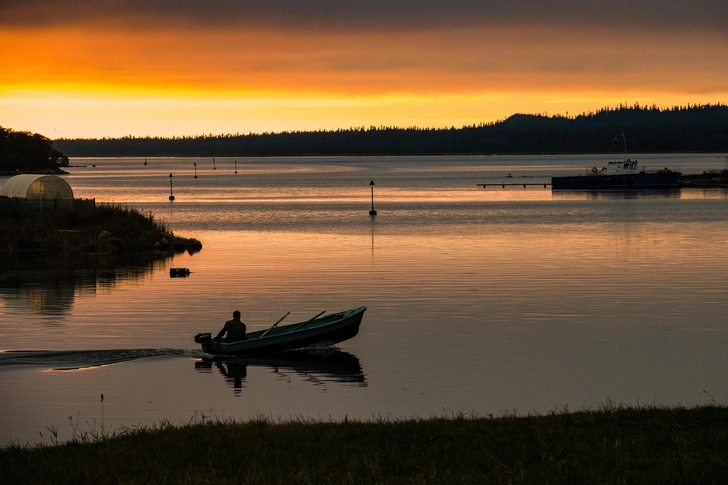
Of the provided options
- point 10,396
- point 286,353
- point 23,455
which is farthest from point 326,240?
point 23,455

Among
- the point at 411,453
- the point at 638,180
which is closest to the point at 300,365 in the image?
the point at 411,453

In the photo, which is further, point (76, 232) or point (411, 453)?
point (76, 232)

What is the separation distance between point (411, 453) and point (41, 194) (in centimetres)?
6918

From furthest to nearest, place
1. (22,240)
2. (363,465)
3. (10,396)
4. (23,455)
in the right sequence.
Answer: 1. (22,240)
2. (10,396)
3. (23,455)
4. (363,465)

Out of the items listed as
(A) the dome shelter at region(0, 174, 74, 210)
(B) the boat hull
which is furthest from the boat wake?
(B) the boat hull

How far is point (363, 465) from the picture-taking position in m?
17.1

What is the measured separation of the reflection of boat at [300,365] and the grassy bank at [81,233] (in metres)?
42.6

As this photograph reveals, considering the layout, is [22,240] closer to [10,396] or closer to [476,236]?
[476,236]

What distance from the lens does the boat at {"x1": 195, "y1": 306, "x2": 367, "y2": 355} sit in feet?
119

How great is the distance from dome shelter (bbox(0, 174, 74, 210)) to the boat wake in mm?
45330

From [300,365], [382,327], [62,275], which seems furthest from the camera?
[62,275]

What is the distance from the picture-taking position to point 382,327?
140 ft

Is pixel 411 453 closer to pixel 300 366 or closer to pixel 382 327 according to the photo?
pixel 300 366

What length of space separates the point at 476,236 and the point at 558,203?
66.0 metres
